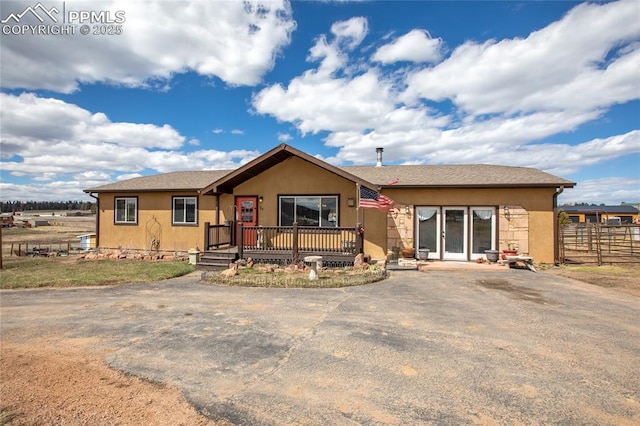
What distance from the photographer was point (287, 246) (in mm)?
13430

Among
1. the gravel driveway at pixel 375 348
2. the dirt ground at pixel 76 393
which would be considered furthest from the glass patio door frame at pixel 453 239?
the dirt ground at pixel 76 393

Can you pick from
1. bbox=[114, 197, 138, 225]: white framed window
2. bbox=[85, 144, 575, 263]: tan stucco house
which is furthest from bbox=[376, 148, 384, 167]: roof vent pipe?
bbox=[114, 197, 138, 225]: white framed window

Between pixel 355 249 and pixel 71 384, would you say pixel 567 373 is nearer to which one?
pixel 71 384

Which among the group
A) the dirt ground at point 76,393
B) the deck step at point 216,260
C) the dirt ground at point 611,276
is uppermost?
the deck step at point 216,260

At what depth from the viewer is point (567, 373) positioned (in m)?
3.84

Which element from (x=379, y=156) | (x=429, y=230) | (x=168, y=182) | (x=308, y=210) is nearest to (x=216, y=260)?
(x=308, y=210)

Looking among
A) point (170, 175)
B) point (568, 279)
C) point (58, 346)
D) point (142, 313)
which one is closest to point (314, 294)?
point (142, 313)

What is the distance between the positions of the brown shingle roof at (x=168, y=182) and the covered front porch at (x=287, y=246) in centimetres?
339

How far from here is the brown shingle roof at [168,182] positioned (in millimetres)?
15258

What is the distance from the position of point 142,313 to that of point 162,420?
13.3 feet

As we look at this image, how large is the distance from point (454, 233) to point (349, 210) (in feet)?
13.5

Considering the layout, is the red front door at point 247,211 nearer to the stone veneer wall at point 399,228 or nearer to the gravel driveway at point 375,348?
the stone veneer wall at point 399,228

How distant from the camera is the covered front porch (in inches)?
462

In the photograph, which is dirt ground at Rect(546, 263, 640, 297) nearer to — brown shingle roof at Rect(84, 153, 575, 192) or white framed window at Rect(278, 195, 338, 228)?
brown shingle roof at Rect(84, 153, 575, 192)
